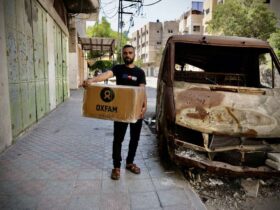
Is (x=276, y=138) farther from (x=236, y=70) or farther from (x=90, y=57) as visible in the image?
(x=90, y=57)

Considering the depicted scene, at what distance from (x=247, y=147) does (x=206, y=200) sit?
93 cm

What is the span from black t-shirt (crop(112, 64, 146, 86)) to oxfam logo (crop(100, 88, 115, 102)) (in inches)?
16.7

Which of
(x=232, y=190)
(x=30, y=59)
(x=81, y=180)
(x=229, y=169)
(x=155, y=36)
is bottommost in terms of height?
(x=232, y=190)

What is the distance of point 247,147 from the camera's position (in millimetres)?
3709

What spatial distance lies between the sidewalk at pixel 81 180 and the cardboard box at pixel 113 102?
3.23 ft

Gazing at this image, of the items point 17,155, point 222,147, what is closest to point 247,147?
point 222,147

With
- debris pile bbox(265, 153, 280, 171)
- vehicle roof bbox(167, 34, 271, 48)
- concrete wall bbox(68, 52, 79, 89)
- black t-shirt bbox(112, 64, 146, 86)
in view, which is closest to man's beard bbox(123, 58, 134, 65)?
black t-shirt bbox(112, 64, 146, 86)

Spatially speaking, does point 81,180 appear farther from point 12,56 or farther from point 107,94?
point 12,56

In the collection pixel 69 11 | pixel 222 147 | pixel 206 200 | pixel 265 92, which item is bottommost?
pixel 206 200

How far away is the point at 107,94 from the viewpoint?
3.66 metres

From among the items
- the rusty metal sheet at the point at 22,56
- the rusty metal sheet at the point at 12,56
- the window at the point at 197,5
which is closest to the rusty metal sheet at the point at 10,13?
the rusty metal sheet at the point at 12,56

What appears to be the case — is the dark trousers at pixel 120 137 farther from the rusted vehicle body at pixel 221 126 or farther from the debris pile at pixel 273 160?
the debris pile at pixel 273 160

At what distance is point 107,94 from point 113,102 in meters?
0.14

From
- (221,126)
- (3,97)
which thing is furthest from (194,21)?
(221,126)
